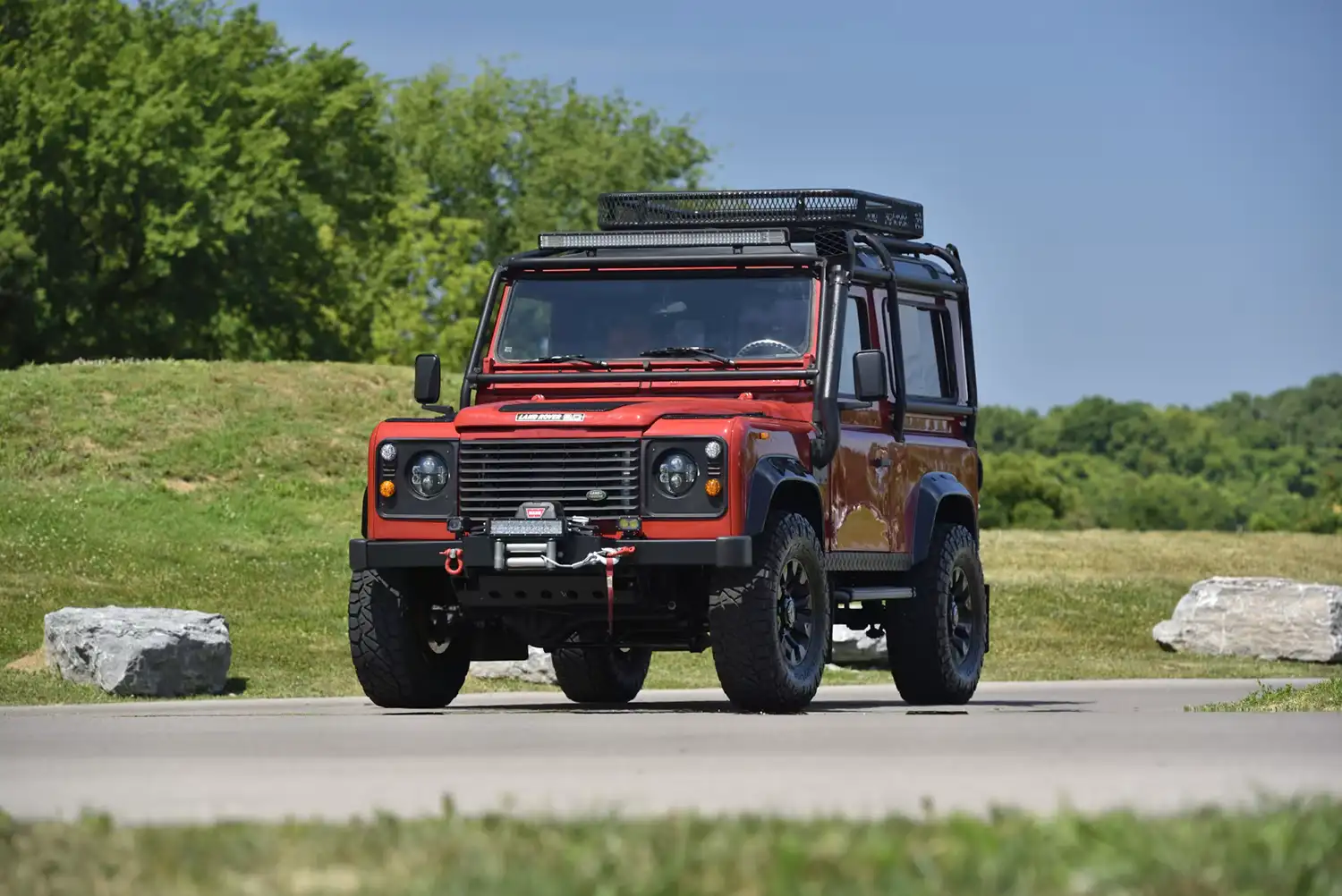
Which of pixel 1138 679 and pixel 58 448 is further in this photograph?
pixel 58 448

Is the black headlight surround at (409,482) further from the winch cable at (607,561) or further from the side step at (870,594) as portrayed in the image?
the side step at (870,594)

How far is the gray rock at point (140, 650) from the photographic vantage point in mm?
20328

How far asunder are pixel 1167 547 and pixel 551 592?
28180 millimetres

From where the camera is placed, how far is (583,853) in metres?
6.45

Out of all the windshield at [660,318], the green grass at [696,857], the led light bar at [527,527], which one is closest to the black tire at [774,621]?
the led light bar at [527,527]

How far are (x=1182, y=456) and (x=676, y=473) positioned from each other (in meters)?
159

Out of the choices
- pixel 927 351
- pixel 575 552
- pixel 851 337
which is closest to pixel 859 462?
pixel 851 337

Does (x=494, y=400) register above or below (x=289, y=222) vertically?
below

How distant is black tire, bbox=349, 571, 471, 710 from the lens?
51.3 feet

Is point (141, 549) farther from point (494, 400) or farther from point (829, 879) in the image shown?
point (829, 879)

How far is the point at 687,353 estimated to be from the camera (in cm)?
1630

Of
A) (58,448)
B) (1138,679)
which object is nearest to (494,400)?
(1138,679)

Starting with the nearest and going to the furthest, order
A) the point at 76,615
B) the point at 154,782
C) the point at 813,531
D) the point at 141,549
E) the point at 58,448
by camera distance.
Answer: the point at 154,782
the point at 813,531
the point at 76,615
the point at 141,549
the point at 58,448

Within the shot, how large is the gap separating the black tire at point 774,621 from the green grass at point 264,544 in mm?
6773
